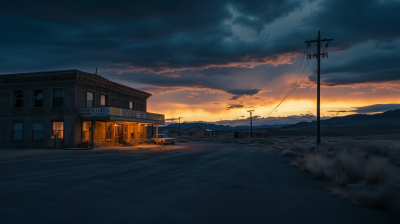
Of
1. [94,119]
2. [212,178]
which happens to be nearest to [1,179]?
[212,178]

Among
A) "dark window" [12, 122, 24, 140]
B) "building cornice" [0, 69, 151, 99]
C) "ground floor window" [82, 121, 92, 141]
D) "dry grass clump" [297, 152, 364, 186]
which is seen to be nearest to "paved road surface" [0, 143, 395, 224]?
"dry grass clump" [297, 152, 364, 186]

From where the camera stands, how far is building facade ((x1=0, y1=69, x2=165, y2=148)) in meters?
25.2

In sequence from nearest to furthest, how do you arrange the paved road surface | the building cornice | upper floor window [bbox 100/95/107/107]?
the paved road surface, the building cornice, upper floor window [bbox 100/95/107/107]

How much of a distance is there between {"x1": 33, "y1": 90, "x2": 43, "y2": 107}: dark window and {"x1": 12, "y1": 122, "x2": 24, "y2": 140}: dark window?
2.54 metres

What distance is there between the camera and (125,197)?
6988 millimetres

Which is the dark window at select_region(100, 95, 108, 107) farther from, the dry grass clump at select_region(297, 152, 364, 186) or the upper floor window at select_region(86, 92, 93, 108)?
the dry grass clump at select_region(297, 152, 364, 186)

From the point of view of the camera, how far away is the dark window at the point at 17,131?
26359mm

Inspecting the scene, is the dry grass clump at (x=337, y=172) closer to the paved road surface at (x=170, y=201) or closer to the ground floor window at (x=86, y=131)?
the paved road surface at (x=170, y=201)

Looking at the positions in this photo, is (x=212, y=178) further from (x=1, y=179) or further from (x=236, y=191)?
(x=1, y=179)

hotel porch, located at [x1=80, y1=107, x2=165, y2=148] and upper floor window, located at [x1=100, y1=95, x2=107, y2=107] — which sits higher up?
upper floor window, located at [x1=100, y1=95, x2=107, y2=107]

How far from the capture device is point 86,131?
88.0 feet

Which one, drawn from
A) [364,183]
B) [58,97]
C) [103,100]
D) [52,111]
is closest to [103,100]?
[103,100]

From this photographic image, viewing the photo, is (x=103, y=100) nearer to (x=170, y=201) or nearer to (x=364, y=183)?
(x=170, y=201)

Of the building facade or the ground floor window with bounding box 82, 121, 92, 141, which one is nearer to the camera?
the building facade
